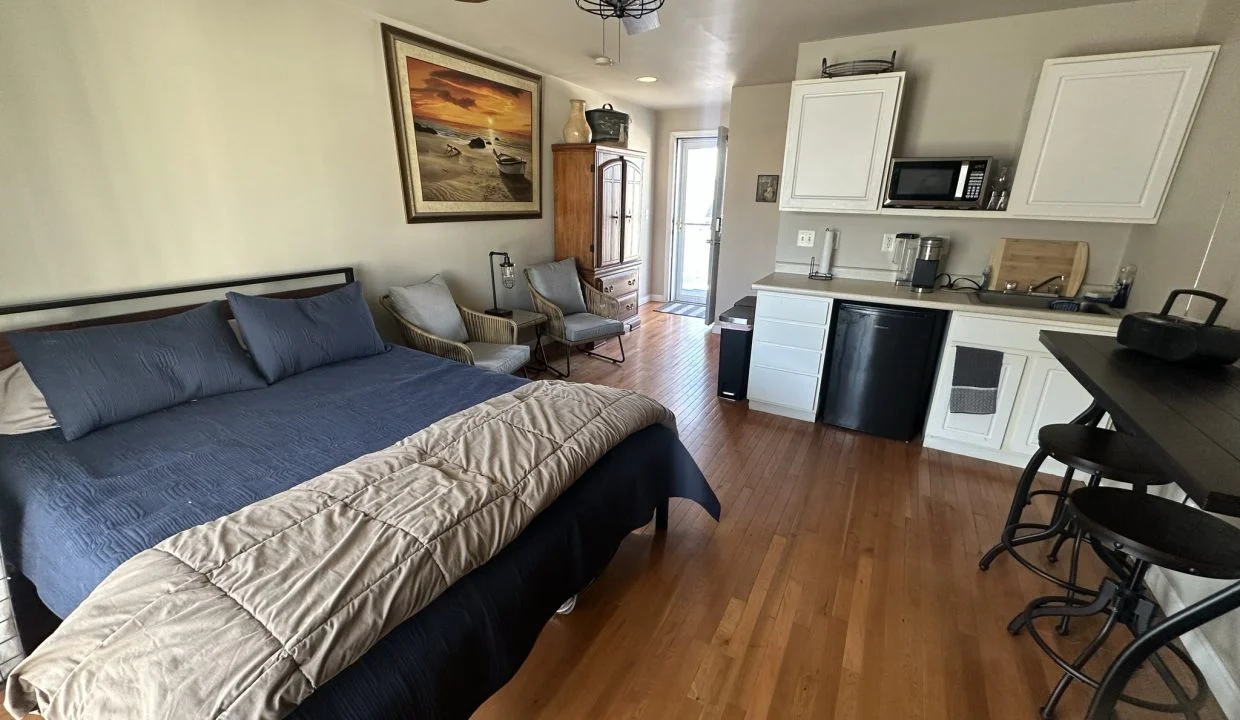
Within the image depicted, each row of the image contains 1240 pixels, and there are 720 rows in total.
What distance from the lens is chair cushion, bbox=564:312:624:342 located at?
4035mm

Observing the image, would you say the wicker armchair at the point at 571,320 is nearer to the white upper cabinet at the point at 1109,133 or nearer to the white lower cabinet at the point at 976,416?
the white lower cabinet at the point at 976,416

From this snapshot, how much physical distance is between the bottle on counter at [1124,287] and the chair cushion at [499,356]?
136 inches

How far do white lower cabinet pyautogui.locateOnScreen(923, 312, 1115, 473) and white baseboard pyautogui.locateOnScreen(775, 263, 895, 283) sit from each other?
2.23ft

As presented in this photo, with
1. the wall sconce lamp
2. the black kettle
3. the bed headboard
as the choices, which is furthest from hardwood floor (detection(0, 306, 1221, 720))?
the bed headboard

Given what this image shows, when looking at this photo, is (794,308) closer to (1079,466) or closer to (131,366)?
(1079,466)

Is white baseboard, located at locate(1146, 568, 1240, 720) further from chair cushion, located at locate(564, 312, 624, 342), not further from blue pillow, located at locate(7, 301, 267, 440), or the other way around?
blue pillow, located at locate(7, 301, 267, 440)

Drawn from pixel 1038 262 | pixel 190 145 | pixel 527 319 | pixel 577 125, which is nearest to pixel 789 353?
pixel 1038 262

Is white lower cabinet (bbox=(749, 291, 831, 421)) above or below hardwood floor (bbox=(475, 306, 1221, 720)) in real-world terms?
above

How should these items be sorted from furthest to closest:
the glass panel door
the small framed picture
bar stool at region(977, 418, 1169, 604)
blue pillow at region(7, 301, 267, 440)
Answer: the glass panel door < the small framed picture < blue pillow at region(7, 301, 267, 440) < bar stool at region(977, 418, 1169, 604)

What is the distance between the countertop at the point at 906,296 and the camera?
2.55 m

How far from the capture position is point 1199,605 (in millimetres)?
1140

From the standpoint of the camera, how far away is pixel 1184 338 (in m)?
1.58

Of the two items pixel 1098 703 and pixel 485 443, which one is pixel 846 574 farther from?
pixel 485 443

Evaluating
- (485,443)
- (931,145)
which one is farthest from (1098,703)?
(931,145)
